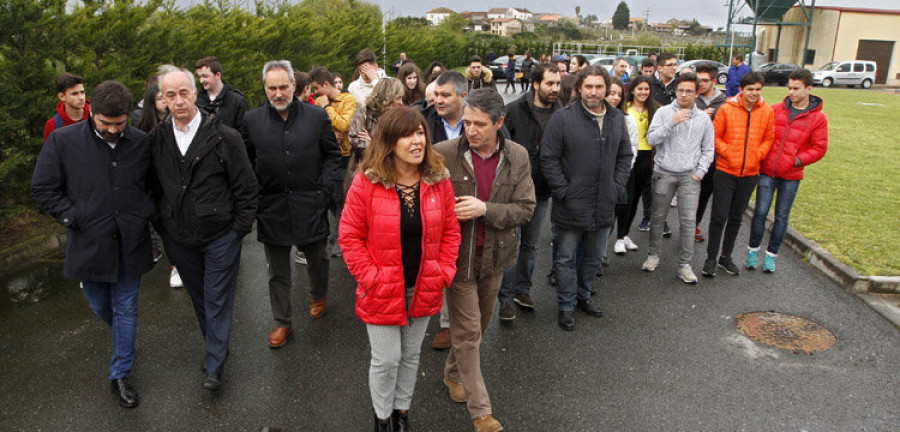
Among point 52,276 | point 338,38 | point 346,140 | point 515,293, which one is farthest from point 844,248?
point 338,38

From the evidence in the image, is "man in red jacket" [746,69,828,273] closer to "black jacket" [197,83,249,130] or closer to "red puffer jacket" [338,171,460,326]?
"red puffer jacket" [338,171,460,326]

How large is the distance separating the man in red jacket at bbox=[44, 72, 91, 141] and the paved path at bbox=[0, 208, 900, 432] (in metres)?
1.60

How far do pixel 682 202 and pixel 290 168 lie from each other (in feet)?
13.0

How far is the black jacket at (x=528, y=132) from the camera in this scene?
17.0 ft

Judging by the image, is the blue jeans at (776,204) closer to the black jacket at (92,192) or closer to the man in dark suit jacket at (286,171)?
the man in dark suit jacket at (286,171)

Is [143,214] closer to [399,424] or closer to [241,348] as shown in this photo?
[241,348]

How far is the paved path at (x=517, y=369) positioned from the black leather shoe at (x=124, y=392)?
0.18 feet

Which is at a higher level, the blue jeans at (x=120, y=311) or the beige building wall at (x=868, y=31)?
the beige building wall at (x=868, y=31)

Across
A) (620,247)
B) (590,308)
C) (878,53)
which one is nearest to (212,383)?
(590,308)

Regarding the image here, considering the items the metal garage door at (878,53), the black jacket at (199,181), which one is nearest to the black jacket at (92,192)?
the black jacket at (199,181)

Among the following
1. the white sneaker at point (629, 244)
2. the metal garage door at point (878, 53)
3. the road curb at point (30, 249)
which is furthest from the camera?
the metal garage door at point (878, 53)

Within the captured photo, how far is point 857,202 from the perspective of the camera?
8617mm

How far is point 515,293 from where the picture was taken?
5227 millimetres

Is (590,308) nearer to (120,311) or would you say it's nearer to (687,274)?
(687,274)
